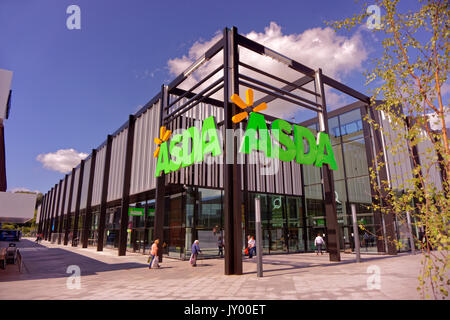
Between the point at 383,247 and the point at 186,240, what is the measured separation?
14904mm

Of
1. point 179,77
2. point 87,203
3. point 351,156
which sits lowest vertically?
point 87,203

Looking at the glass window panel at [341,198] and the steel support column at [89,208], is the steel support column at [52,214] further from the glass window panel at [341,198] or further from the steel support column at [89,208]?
the glass window panel at [341,198]

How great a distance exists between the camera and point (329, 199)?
16953 millimetres

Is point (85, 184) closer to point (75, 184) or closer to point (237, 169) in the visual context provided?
point (75, 184)

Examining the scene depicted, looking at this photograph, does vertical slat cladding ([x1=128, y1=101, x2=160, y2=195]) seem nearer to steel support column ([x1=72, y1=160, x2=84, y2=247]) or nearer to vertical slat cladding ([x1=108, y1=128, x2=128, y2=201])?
vertical slat cladding ([x1=108, y1=128, x2=128, y2=201])

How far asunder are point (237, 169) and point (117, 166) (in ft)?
61.7

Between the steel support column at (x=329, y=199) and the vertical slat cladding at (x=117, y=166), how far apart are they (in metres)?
18.1

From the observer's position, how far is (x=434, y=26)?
4.98 meters

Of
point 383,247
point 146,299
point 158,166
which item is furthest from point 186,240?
point 383,247

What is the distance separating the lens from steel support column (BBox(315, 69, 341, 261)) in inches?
637

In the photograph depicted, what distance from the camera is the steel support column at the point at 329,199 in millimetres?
16172

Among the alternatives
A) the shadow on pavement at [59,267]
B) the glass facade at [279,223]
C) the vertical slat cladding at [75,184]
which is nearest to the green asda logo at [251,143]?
the shadow on pavement at [59,267]

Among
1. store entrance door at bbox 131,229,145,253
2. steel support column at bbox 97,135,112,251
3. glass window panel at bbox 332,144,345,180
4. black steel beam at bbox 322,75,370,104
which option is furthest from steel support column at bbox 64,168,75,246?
black steel beam at bbox 322,75,370,104
